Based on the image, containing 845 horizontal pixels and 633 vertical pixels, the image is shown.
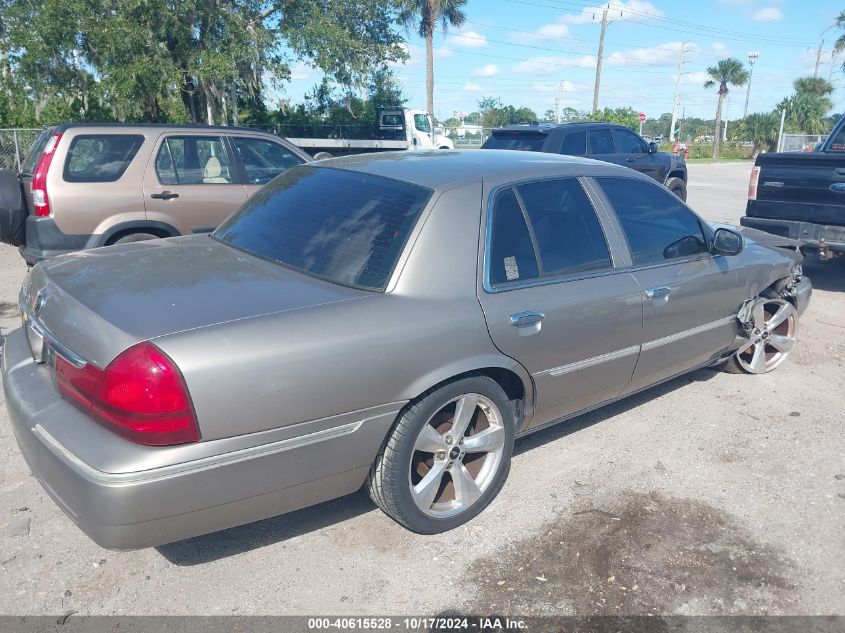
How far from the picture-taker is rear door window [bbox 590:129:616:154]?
12.4 m

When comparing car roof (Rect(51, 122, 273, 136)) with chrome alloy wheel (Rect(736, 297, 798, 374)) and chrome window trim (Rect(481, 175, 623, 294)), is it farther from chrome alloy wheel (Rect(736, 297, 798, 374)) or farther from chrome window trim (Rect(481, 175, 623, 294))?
chrome alloy wheel (Rect(736, 297, 798, 374))

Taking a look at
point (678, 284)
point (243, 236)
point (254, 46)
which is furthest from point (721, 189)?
point (243, 236)

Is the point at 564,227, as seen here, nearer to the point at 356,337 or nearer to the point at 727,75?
the point at 356,337

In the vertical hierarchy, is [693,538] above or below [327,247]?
below

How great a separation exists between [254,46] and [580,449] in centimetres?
1692

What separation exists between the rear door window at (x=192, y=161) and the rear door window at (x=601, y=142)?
7.09 m

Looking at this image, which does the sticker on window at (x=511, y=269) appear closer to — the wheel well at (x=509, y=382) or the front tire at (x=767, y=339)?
the wheel well at (x=509, y=382)

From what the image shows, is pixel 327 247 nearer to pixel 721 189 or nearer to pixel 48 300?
pixel 48 300

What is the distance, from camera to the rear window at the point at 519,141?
1152 centimetres

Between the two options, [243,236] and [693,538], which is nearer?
[693,538]

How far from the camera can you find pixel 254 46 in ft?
60.1

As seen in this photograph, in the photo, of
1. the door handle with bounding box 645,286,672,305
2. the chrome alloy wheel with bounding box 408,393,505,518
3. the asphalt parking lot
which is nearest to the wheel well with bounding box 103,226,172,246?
the asphalt parking lot

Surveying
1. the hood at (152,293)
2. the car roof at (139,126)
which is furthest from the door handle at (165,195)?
the hood at (152,293)

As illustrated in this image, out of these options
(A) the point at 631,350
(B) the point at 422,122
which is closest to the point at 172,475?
(A) the point at 631,350
